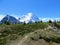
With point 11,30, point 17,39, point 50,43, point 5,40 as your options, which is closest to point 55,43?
point 50,43

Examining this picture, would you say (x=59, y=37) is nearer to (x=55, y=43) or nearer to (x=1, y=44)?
(x=55, y=43)

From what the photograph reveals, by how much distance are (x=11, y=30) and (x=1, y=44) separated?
52.6 ft

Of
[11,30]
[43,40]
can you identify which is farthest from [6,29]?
[43,40]

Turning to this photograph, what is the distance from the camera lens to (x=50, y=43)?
148ft

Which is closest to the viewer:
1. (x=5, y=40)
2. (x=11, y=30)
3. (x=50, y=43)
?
(x=50, y=43)

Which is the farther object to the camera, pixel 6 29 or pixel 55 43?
pixel 6 29

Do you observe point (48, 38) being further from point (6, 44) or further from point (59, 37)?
point (6, 44)

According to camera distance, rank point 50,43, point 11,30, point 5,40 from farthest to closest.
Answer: point 11,30 < point 5,40 < point 50,43

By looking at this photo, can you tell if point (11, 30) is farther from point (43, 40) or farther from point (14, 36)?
point (43, 40)

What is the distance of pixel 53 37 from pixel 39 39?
4.38 meters

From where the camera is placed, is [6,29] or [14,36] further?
[6,29]

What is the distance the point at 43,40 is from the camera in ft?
153

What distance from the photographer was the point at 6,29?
62562 millimetres

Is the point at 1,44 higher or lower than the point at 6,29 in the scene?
lower
